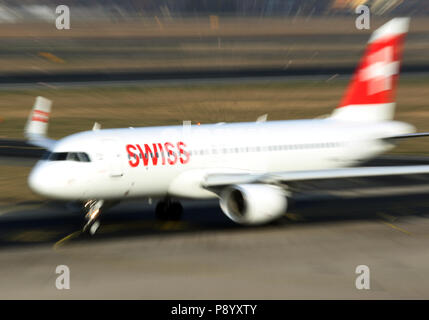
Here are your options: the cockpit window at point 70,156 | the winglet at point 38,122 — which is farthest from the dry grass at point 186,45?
the cockpit window at point 70,156

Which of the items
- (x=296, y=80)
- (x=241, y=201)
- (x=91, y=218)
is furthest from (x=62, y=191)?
(x=296, y=80)

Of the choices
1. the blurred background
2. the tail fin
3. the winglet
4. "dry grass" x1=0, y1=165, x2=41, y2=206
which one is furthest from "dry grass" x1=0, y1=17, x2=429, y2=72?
the tail fin

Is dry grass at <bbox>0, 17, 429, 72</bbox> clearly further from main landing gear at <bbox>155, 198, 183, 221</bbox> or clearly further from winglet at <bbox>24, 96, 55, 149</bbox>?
main landing gear at <bbox>155, 198, 183, 221</bbox>

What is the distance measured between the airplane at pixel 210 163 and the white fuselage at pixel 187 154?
→ 41 mm

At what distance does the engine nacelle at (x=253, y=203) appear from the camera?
29.2 m

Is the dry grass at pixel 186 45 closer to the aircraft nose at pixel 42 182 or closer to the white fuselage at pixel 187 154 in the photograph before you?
the white fuselage at pixel 187 154

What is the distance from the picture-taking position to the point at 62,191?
2805 cm

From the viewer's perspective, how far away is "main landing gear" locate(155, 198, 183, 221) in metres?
32.6

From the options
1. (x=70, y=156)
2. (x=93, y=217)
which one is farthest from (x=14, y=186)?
(x=70, y=156)

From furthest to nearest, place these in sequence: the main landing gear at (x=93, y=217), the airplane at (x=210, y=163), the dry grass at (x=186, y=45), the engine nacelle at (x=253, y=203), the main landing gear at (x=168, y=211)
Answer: the dry grass at (x=186, y=45), the main landing gear at (x=168, y=211), the main landing gear at (x=93, y=217), the engine nacelle at (x=253, y=203), the airplane at (x=210, y=163)

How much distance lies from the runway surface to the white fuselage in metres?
1.95

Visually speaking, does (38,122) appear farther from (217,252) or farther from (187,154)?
(217,252)

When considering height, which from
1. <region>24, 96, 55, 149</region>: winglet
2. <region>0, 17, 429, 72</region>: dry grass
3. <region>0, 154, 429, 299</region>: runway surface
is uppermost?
<region>0, 17, 429, 72</region>: dry grass
